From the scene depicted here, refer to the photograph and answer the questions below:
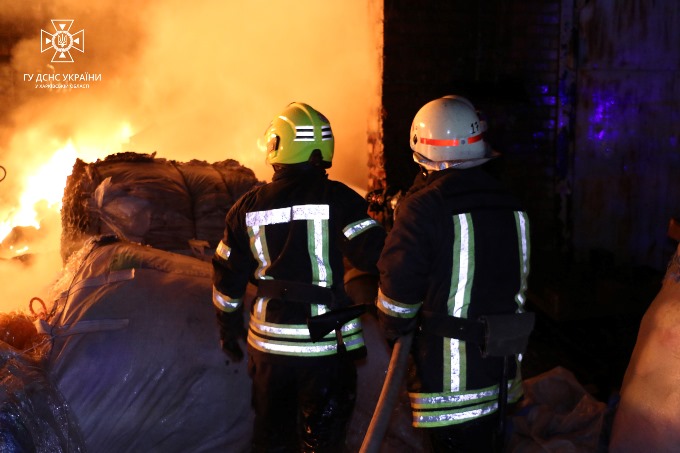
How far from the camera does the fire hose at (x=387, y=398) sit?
8.63ft

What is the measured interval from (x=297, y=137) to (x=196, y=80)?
202 inches

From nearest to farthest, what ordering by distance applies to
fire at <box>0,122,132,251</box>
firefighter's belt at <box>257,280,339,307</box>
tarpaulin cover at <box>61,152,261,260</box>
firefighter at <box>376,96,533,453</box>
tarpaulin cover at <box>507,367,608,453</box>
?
1. firefighter at <box>376,96,533,453</box>
2. firefighter's belt at <box>257,280,339,307</box>
3. tarpaulin cover at <box>507,367,608,453</box>
4. tarpaulin cover at <box>61,152,261,260</box>
5. fire at <box>0,122,132,251</box>

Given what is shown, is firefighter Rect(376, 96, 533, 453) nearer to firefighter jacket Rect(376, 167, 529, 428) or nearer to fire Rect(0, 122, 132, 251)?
firefighter jacket Rect(376, 167, 529, 428)

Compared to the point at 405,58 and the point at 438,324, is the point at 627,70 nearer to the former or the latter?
the point at 405,58

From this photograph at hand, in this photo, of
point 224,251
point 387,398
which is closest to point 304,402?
point 387,398

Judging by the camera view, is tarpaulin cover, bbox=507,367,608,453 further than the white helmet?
Yes

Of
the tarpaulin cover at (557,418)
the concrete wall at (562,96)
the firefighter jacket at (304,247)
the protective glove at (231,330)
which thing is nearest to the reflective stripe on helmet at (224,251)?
the firefighter jacket at (304,247)

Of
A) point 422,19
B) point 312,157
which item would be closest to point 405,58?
point 422,19

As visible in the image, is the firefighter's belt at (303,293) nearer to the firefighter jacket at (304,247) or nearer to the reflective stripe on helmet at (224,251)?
the firefighter jacket at (304,247)

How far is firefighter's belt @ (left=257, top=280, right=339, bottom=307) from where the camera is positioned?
3.14 meters

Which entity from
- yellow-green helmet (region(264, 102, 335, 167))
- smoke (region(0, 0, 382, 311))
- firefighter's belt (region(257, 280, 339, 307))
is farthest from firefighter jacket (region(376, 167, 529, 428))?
smoke (region(0, 0, 382, 311))

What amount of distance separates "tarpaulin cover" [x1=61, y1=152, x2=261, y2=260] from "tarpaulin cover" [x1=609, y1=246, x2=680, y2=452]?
2.78m

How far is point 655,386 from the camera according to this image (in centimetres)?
300

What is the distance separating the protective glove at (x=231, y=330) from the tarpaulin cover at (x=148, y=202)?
1.45 metres
